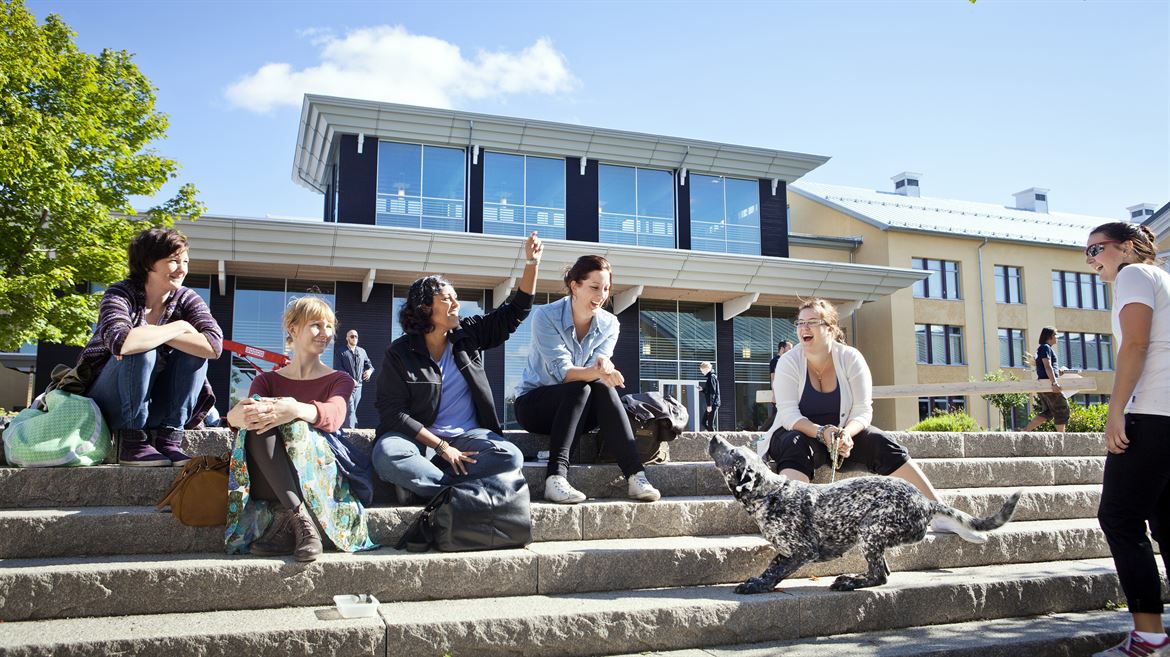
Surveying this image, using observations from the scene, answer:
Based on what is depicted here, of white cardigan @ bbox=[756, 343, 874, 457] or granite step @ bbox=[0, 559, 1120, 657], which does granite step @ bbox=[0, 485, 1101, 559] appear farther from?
white cardigan @ bbox=[756, 343, 874, 457]

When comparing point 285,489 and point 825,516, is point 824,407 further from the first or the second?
point 285,489

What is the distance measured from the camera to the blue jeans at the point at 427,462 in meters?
3.95

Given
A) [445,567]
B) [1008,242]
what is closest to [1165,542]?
[445,567]

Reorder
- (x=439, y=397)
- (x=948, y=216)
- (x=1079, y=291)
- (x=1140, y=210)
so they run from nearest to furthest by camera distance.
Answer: (x=439, y=397), (x=1079, y=291), (x=948, y=216), (x=1140, y=210)

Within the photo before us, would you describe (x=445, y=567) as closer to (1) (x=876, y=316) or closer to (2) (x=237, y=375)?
(2) (x=237, y=375)

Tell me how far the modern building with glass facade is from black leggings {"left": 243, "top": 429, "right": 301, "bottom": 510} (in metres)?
16.5

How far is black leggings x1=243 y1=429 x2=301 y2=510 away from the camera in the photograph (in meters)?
3.50

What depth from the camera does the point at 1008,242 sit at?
31375mm

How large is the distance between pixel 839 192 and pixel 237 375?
85.0ft

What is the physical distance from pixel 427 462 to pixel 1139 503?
317 centimetres

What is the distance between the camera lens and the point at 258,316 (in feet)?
67.3

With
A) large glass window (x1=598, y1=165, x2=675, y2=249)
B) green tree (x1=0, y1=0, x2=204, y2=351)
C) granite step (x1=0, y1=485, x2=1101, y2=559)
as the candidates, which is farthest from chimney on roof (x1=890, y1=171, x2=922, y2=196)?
granite step (x1=0, y1=485, x2=1101, y2=559)

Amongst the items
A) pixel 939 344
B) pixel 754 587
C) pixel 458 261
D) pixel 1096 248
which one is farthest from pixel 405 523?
pixel 939 344

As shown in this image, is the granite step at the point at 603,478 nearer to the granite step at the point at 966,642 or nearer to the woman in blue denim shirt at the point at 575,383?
the woman in blue denim shirt at the point at 575,383
